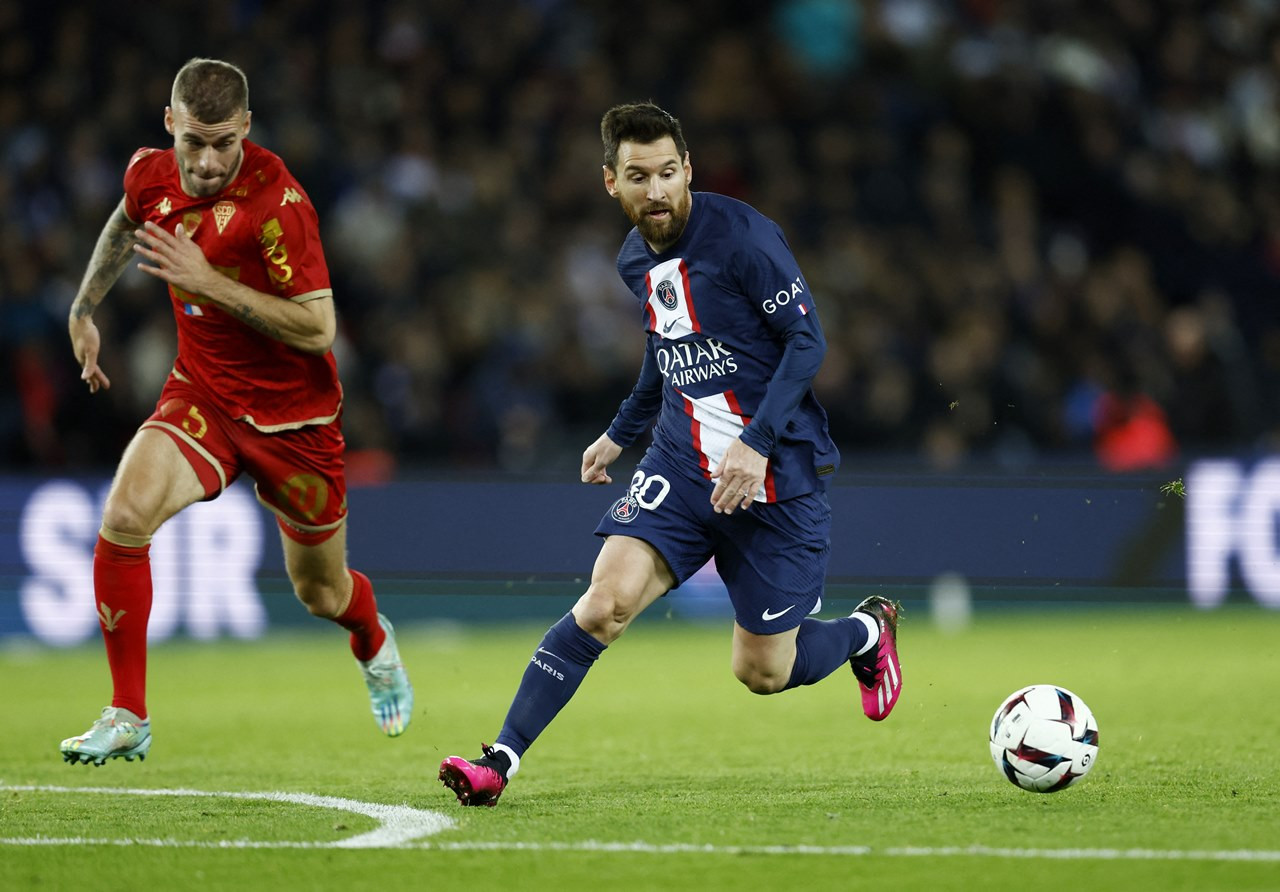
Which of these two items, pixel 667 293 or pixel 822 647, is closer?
pixel 667 293

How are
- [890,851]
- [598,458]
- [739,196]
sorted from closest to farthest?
1. [890,851]
2. [598,458]
3. [739,196]

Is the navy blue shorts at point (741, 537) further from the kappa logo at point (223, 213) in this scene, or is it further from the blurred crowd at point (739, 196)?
the blurred crowd at point (739, 196)

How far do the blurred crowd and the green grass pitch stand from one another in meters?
2.13

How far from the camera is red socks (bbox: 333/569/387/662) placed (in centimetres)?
693

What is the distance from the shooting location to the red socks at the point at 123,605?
19.5ft

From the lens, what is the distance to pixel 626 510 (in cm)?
590

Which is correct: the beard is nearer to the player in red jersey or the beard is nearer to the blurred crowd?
the player in red jersey

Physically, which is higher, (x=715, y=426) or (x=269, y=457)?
(x=715, y=426)

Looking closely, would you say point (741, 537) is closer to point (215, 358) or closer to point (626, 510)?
point (626, 510)

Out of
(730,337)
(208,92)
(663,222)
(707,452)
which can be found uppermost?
(208,92)

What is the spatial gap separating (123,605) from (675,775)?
80.2 inches

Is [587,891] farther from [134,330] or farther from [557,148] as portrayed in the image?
[557,148]

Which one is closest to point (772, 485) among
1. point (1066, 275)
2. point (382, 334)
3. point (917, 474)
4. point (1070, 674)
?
point (1070, 674)

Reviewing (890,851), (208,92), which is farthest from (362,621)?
(890,851)
